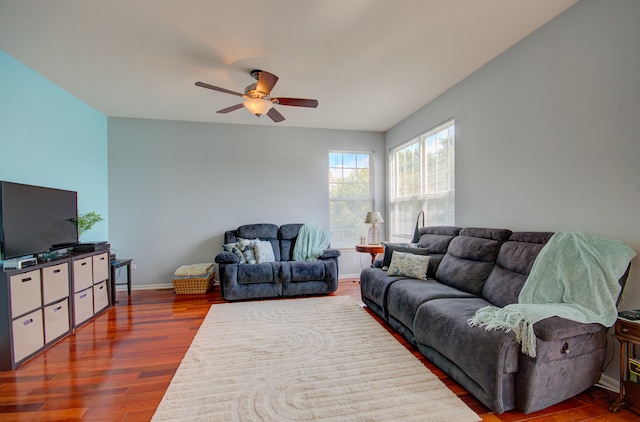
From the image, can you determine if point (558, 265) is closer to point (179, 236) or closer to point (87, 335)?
point (87, 335)

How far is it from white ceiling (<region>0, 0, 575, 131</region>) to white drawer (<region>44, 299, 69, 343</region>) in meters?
2.47

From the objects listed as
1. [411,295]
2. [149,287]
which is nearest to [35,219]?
[149,287]

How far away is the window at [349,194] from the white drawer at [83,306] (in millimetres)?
3590

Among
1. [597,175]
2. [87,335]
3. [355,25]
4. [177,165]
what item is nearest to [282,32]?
[355,25]

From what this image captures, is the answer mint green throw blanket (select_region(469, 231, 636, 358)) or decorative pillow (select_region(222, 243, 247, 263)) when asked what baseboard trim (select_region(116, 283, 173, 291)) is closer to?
decorative pillow (select_region(222, 243, 247, 263))

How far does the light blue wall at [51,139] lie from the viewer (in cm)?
274

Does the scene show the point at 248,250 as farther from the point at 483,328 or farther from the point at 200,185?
the point at 483,328

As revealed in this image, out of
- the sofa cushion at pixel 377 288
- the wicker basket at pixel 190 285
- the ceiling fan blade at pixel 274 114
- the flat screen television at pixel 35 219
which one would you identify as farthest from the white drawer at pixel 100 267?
the sofa cushion at pixel 377 288

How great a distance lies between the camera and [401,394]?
6.03 ft

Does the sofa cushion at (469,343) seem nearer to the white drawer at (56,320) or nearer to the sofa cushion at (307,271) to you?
the sofa cushion at (307,271)

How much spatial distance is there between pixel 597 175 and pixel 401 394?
2.09m

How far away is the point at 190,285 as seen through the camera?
4.27 meters

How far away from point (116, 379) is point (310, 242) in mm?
3000

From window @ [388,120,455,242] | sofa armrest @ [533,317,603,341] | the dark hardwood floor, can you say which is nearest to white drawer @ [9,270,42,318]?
the dark hardwood floor
